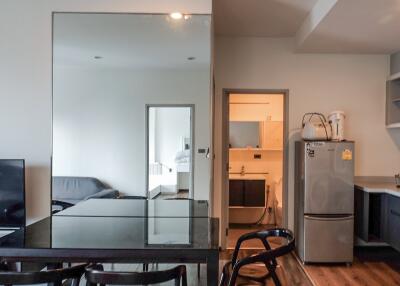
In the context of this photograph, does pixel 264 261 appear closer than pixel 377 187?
Yes

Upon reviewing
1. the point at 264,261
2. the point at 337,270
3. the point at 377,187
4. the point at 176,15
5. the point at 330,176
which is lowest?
the point at 337,270

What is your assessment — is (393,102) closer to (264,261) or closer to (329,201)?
(329,201)

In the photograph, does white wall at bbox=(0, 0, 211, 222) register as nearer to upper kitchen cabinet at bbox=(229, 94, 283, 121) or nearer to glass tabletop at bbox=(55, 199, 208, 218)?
glass tabletop at bbox=(55, 199, 208, 218)

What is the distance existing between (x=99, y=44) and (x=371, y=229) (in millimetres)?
3549

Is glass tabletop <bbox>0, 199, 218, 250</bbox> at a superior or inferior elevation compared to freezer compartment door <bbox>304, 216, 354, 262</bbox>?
superior

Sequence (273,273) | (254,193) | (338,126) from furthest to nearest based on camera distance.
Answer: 1. (254,193)
2. (338,126)
3. (273,273)

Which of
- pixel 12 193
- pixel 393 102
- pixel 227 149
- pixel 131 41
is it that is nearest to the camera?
pixel 12 193

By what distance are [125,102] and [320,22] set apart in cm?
199

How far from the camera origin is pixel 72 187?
2.89 m

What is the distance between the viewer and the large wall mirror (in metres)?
2.87

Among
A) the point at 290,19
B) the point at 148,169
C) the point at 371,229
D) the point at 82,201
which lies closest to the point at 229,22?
the point at 290,19

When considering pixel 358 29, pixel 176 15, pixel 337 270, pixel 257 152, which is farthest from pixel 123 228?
pixel 257 152

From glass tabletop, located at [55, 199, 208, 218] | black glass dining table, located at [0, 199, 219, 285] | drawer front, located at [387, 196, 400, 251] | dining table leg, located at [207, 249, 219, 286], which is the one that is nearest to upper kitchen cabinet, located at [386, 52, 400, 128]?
drawer front, located at [387, 196, 400, 251]

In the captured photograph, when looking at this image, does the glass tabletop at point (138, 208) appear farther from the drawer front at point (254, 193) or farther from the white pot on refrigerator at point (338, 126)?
the drawer front at point (254, 193)
